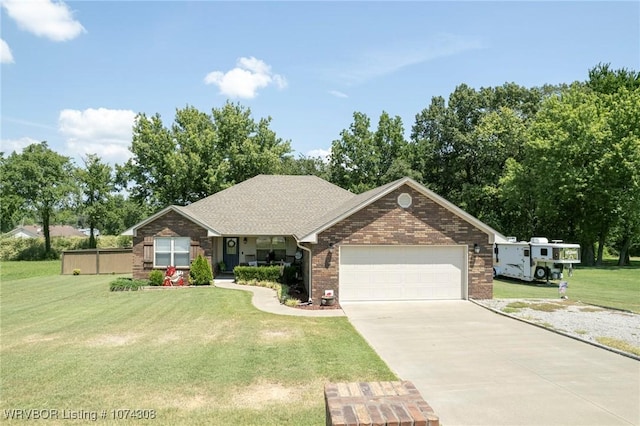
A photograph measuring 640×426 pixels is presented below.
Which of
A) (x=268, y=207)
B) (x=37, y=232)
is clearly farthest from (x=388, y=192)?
(x=37, y=232)

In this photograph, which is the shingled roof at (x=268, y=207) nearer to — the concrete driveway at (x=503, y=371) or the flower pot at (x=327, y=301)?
the flower pot at (x=327, y=301)

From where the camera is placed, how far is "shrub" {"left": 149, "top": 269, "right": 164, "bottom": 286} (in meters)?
21.0

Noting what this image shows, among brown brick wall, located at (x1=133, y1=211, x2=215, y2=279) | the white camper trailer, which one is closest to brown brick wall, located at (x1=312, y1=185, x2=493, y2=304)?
the white camper trailer

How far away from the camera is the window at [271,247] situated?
82.2ft

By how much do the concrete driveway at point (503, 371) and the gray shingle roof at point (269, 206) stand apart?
37.1 feet

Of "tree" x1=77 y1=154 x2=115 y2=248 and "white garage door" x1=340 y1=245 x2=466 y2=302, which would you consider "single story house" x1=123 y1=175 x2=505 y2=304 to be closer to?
"white garage door" x1=340 y1=245 x2=466 y2=302

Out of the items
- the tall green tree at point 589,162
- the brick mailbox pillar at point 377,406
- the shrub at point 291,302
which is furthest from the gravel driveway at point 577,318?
the tall green tree at point 589,162

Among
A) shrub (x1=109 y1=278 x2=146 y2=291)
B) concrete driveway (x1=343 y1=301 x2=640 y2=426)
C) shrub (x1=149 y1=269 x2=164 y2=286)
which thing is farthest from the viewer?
shrub (x1=149 y1=269 x2=164 y2=286)

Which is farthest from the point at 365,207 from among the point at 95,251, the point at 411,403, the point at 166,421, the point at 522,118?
the point at 522,118

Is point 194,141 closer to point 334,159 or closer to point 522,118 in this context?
point 334,159

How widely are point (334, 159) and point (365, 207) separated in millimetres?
31187

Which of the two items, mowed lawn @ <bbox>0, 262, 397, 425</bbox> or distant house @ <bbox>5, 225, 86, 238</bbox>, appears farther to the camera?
distant house @ <bbox>5, 225, 86, 238</bbox>

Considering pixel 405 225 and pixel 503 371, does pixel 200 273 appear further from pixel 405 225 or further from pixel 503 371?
pixel 503 371

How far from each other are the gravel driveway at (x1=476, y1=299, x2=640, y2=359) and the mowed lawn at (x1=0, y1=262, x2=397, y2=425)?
5.96 m
